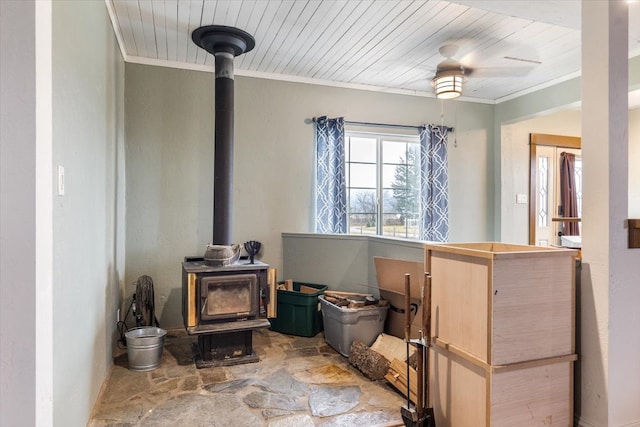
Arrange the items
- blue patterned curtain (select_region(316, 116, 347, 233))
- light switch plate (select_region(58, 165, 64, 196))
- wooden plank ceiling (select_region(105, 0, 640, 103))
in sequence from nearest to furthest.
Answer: light switch plate (select_region(58, 165, 64, 196)) < wooden plank ceiling (select_region(105, 0, 640, 103)) < blue patterned curtain (select_region(316, 116, 347, 233))

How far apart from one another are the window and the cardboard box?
123 centimetres

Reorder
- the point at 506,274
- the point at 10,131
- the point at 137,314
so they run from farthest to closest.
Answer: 1. the point at 137,314
2. the point at 506,274
3. the point at 10,131

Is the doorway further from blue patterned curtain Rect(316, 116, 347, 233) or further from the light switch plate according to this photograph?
the light switch plate

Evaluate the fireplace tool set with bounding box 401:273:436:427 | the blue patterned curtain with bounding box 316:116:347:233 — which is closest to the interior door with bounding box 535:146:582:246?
the blue patterned curtain with bounding box 316:116:347:233

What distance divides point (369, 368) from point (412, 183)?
2590mm

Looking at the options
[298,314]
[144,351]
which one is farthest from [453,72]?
[144,351]

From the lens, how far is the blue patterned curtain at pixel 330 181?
415cm

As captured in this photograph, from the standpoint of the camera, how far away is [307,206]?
423 cm

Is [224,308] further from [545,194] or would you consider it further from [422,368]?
[545,194]

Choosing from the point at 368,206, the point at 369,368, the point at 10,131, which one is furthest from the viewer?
the point at 368,206

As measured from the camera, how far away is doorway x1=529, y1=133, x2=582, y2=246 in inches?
197

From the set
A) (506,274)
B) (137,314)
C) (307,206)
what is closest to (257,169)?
(307,206)

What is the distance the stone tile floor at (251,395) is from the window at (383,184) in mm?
1818

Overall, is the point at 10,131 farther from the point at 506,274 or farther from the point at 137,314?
the point at 137,314
